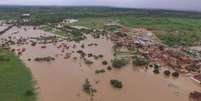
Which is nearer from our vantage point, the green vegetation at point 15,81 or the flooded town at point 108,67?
the green vegetation at point 15,81

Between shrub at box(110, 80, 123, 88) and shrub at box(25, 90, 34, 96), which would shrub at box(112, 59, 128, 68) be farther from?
shrub at box(25, 90, 34, 96)

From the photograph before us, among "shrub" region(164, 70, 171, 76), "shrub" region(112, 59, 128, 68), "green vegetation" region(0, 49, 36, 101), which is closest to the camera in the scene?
"green vegetation" region(0, 49, 36, 101)

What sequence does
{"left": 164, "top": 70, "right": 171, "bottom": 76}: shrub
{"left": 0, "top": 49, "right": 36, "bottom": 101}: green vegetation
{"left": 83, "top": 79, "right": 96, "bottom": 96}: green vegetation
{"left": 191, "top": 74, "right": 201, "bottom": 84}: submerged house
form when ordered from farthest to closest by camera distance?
{"left": 164, "top": 70, "right": 171, "bottom": 76}: shrub → {"left": 191, "top": 74, "right": 201, "bottom": 84}: submerged house → {"left": 83, "top": 79, "right": 96, "bottom": 96}: green vegetation → {"left": 0, "top": 49, "right": 36, "bottom": 101}: green vegetation

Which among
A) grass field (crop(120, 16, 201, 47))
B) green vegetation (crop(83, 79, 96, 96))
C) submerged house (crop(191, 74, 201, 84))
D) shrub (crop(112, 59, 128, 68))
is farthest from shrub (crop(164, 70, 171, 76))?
grass field (crop(120, 16, 201, 47))

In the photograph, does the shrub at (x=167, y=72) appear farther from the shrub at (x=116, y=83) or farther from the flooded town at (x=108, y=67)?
the shrub at (x=116, y=83)

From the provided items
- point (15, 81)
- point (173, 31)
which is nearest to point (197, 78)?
point (15, 81)

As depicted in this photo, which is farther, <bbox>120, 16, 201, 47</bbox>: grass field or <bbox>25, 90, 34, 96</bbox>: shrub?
<bbox>120, 16, 201, 47</bbox>: grass field

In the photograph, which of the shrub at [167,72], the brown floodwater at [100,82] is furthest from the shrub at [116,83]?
the shrub at [167,72]

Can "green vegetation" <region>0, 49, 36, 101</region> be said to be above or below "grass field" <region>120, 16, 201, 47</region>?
above
